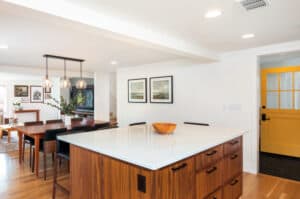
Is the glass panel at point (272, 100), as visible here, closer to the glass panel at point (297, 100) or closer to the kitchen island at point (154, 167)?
the glass panel at point (297, 100)

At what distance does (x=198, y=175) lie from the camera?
1.82 metres

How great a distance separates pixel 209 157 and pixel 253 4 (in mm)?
1470

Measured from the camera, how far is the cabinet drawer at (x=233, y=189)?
227cm

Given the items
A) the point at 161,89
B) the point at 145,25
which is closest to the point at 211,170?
the point at 145,25

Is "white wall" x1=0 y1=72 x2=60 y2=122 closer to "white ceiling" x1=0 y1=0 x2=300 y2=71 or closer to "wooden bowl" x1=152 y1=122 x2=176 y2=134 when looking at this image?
"white ceiling" x1=0 y1=0 x2=300 y2=71

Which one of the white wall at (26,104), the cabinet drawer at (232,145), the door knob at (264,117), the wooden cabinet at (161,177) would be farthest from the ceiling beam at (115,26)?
the white wall at (26,104)

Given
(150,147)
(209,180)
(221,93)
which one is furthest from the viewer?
(221,93)

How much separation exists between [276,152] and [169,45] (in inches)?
145

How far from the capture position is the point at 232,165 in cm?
238

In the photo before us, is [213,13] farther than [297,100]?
No

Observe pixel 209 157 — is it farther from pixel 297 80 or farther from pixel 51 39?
pixel 297 80

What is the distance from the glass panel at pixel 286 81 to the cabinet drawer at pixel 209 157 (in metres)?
3.22

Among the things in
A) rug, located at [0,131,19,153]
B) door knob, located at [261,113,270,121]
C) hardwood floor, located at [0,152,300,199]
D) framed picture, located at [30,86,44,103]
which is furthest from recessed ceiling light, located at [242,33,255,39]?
framed picture, located at [30,86,44,103]

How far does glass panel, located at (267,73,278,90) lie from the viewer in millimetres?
4553
